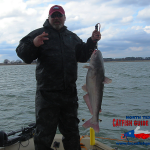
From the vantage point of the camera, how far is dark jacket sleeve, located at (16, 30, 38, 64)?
321 centimetres

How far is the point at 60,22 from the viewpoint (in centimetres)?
354

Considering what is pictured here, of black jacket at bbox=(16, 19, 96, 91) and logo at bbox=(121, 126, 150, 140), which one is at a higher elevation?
black jacket at bbox=(16, 19, 96, 91)

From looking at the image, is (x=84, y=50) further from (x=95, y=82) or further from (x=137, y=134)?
(x=137, y=134)

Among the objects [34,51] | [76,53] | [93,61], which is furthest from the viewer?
[76,53]

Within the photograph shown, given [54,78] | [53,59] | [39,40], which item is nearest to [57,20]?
[39,40]

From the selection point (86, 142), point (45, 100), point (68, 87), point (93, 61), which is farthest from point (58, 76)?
point (86, 142)

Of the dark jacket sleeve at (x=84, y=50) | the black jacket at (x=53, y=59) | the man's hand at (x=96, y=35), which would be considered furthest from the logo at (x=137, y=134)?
the man's hand at (x=96, y=35)

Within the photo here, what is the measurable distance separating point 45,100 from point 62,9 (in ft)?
5.96

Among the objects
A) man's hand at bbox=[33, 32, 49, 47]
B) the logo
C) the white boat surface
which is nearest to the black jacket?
man's hand at bbox=[33, 32, 49, 47]

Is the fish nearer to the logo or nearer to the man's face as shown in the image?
the man's face

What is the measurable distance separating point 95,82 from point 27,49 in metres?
1.34

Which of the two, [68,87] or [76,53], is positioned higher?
[76,53]

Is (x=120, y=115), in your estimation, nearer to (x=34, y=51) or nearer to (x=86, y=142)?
(x=86, y=142)

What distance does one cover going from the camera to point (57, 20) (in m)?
3.52
